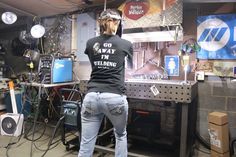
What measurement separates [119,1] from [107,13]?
1.50m

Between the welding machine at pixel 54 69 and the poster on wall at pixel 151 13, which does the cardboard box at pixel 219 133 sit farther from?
the welding machine at pixel 54 69

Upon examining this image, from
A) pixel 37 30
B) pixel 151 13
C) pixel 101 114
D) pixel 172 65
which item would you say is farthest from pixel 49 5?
pixel 101 114

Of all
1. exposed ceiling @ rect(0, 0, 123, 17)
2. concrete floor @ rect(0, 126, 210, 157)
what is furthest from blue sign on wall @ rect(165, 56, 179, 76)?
exposed ceiling @ rect(0, 0, 123, 17)

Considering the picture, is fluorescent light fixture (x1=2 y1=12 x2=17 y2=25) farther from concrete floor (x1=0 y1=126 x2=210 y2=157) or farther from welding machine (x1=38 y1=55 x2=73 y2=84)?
concrete floor (x1=0 y1=126 x2=210 y2=157)

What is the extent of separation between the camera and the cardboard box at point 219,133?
221cm

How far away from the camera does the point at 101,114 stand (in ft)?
5.54

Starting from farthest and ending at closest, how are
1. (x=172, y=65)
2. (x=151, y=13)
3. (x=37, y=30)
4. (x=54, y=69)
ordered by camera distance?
1. (x=37, y=30)
2. (x=54, y=69)
3. (x=172, y=65)
4. (x=151, y=13)

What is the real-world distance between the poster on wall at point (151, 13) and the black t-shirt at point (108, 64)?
0.93 m

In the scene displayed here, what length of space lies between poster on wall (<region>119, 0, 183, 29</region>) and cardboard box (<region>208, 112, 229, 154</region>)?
3.67ft

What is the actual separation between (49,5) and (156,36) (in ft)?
6.06

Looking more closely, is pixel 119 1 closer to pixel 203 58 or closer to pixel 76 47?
pixel 76 47

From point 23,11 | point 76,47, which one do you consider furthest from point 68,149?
point 23,11

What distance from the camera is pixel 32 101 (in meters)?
3.80

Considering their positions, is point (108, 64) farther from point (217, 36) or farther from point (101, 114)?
point (217, 36)
